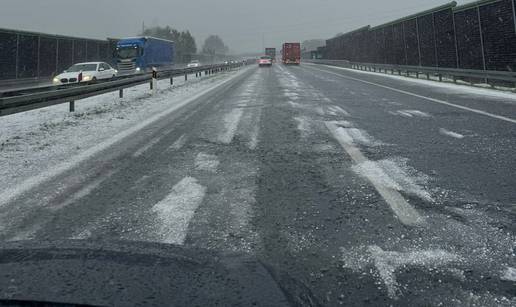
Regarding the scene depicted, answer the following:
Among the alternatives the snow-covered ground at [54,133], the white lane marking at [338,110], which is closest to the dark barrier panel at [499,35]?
the white lane marking at [338,110]

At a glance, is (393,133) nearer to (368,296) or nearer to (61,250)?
(368,296)

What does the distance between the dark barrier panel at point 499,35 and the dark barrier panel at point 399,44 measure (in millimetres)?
13347

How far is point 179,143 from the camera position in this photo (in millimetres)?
7812

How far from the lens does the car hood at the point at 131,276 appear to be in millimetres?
1576

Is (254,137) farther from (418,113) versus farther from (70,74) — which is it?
(70,74)

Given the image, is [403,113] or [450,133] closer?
[450,133]

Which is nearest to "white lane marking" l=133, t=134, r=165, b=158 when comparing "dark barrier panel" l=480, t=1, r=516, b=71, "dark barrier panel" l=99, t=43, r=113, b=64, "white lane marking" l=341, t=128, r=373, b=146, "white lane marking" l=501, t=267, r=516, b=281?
"white lane marking" l=341, t=128, r=373, b=146

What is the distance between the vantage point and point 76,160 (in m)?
6.64

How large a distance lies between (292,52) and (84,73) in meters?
53.0

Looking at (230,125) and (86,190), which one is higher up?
(230,125)

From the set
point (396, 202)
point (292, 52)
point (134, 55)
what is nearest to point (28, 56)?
point (134, 55)

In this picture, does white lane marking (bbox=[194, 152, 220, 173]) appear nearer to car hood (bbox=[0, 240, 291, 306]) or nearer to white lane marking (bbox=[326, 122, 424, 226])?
white lane marking (bbox=[326, 122, 424, 226])

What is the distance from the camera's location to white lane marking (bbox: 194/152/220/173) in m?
6.03

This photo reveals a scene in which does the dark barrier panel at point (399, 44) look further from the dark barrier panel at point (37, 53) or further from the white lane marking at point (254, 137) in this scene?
the white lane marking at point (254, 137)
